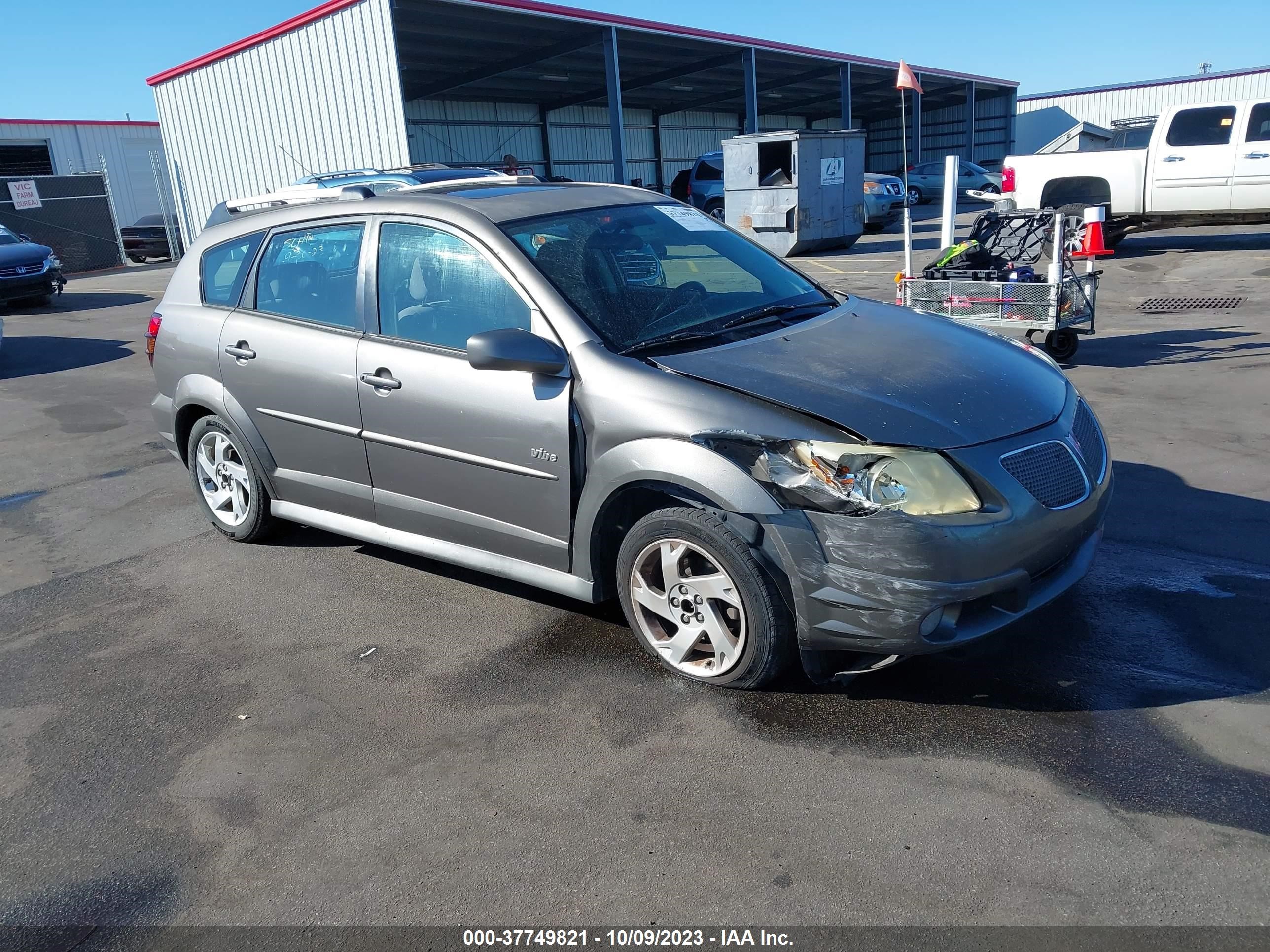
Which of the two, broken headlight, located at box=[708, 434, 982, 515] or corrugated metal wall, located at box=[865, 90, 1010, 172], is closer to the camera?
broken headlight, located at box=[708, 434, 982, 515]

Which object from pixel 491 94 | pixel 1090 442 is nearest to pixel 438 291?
pixel 1090 442

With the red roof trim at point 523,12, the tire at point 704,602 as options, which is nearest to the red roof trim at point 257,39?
the red roof trim at point 523,12

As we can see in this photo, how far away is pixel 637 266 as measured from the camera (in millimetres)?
4305

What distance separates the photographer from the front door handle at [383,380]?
13.7ft

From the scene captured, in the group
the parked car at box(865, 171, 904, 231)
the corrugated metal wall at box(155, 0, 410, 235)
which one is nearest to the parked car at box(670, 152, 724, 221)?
the parked car at box(865, 171, 904, 231)

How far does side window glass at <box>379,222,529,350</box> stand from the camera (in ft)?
13.2

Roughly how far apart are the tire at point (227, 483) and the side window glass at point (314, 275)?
73 centimetres

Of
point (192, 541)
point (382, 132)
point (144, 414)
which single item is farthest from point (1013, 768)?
point (382, 132)

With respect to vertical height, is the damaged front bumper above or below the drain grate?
above

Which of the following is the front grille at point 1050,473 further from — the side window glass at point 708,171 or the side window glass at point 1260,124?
the side window glass at point 708,171

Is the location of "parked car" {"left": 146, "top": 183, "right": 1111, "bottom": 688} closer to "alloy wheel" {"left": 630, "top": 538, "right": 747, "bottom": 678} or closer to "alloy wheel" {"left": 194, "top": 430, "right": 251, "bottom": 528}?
"alloy wheel" {"left": 630, "top": 538, "right": 747, "bottom": 678}

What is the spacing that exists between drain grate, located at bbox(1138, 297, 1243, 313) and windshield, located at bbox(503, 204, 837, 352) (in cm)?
820

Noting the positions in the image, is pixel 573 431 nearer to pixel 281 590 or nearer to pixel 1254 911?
pixel 281 590

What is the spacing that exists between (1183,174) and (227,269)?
15685mm
